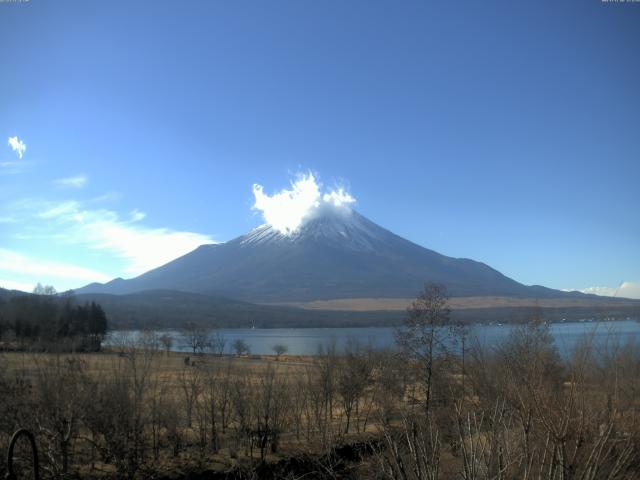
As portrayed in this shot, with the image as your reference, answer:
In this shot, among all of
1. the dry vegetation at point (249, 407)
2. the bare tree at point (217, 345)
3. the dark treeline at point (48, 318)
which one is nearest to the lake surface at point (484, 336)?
the dry vegetation at point (249, 407)

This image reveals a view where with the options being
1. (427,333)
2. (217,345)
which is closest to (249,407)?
(427,333)

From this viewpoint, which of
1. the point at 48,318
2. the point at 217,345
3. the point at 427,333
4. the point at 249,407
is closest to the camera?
the point at 249,407

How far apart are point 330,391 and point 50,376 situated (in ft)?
43.3

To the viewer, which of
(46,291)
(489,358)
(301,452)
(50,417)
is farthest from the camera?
(46,291)

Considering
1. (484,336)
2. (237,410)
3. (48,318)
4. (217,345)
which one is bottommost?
(217,345)

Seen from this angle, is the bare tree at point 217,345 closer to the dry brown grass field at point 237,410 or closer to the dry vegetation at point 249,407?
the dry vegetation at point 249,407

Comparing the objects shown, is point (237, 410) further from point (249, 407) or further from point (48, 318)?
point (48, 318)

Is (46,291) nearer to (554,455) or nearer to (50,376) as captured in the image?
(50,376)

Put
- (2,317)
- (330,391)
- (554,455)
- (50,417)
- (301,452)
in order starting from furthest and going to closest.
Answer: (2,317) → (330,391) → (301,452) → (50,417) → (554,455)

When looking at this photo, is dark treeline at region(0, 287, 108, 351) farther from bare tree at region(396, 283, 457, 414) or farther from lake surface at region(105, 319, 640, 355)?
bare tree at region(396, 283, 457, 414)

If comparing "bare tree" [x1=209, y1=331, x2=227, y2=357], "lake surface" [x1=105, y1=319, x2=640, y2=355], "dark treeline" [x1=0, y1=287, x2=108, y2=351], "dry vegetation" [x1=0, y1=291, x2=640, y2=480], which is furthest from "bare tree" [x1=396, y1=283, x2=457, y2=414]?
"bare tree" [x1=209, y1=331, x2=227, y2=357]

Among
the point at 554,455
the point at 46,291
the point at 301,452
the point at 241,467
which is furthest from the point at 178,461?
the point at 46,291

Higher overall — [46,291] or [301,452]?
[46,291]

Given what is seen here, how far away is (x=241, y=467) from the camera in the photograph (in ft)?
62.5
